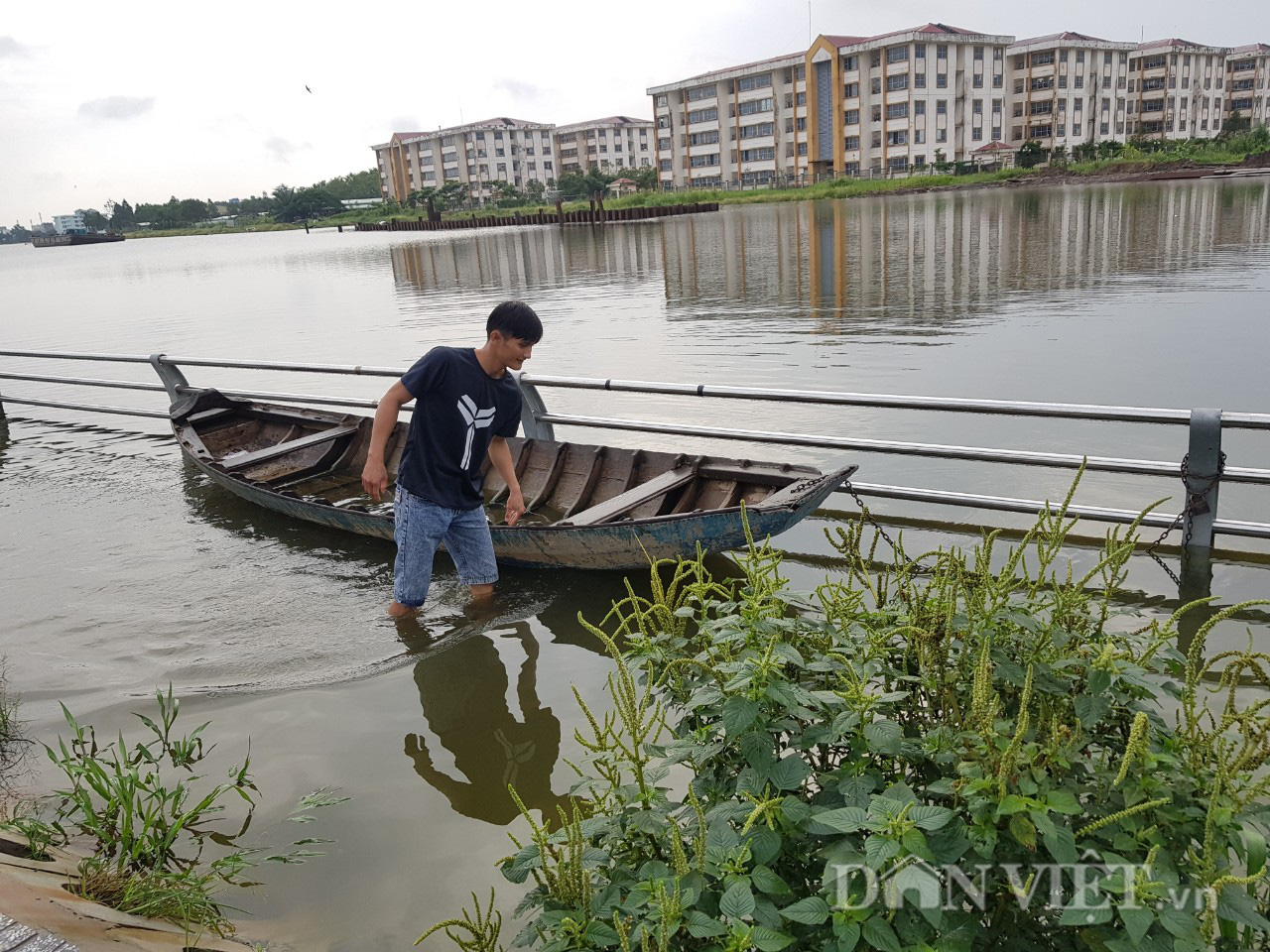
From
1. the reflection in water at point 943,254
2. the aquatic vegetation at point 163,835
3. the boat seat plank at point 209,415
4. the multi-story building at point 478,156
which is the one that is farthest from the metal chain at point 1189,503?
the multi-story building at point 478,156

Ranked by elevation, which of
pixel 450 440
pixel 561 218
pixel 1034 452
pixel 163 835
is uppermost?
pixel 561 218

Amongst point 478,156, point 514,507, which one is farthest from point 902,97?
point 514,507

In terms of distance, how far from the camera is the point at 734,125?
284 ft

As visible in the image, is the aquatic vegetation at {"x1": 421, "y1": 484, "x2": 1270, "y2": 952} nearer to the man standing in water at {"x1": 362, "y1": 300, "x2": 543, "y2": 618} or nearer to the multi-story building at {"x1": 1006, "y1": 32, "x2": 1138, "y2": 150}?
the man standing in water at {"x1": 362, "y1": 300, "x2": 543, "y2": 618}

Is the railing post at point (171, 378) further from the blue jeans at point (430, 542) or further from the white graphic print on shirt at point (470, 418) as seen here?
the white graphic print on shirt at point (470, 418)

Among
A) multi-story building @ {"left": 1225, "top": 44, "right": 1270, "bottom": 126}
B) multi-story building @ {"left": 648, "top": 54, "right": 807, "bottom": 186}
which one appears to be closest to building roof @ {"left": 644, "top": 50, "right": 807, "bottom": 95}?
multi-story building @ {"left": 648, "top": 54, "right": 807, "bottom": 186}

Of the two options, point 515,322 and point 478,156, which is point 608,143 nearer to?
point 478,156

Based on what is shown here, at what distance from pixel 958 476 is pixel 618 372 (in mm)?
7907

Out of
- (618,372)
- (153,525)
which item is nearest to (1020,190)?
(618,372)

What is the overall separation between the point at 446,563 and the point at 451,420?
211cm

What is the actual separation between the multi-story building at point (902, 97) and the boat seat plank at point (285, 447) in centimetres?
7364

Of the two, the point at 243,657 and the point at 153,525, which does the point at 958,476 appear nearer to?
the point at 243,657

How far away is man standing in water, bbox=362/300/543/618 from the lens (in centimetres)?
520

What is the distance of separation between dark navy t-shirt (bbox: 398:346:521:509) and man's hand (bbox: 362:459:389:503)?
179mm
